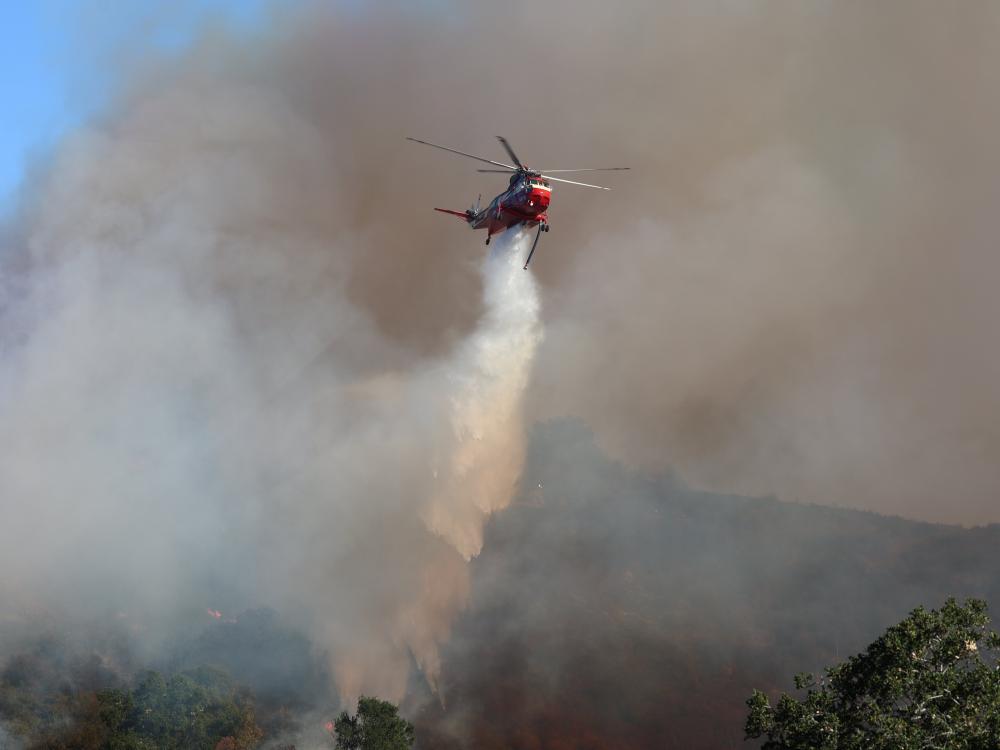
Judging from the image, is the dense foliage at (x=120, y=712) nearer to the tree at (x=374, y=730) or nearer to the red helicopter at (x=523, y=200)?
the tree at (x=374, y=730)

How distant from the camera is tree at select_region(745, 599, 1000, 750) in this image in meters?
31.8

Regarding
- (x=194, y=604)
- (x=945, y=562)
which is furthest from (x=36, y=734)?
(x=945, y=562)

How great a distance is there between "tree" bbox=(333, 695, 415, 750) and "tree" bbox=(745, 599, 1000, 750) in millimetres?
30349

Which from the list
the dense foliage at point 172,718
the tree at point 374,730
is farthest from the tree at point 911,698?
the dense foliage at point 172,718

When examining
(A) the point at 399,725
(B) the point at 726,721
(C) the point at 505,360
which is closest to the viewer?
(A) the point at 399,725

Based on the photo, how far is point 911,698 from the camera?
33.8 meters

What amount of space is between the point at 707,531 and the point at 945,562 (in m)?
34.2

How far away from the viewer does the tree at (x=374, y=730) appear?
59.0 meters

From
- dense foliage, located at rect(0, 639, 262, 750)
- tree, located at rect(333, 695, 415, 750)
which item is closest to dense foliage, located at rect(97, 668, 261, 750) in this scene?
dense foliage, located at rect(0, 639, 262, 750)

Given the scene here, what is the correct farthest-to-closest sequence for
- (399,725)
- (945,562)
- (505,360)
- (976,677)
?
(945,562) < (505,360) < (399,725) < (976,677)

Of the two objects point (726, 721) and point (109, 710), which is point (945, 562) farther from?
point (109, 710)

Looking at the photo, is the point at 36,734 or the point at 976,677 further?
the point at 36,734

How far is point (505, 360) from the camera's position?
273 feet

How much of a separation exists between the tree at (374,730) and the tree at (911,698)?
99.6ft
